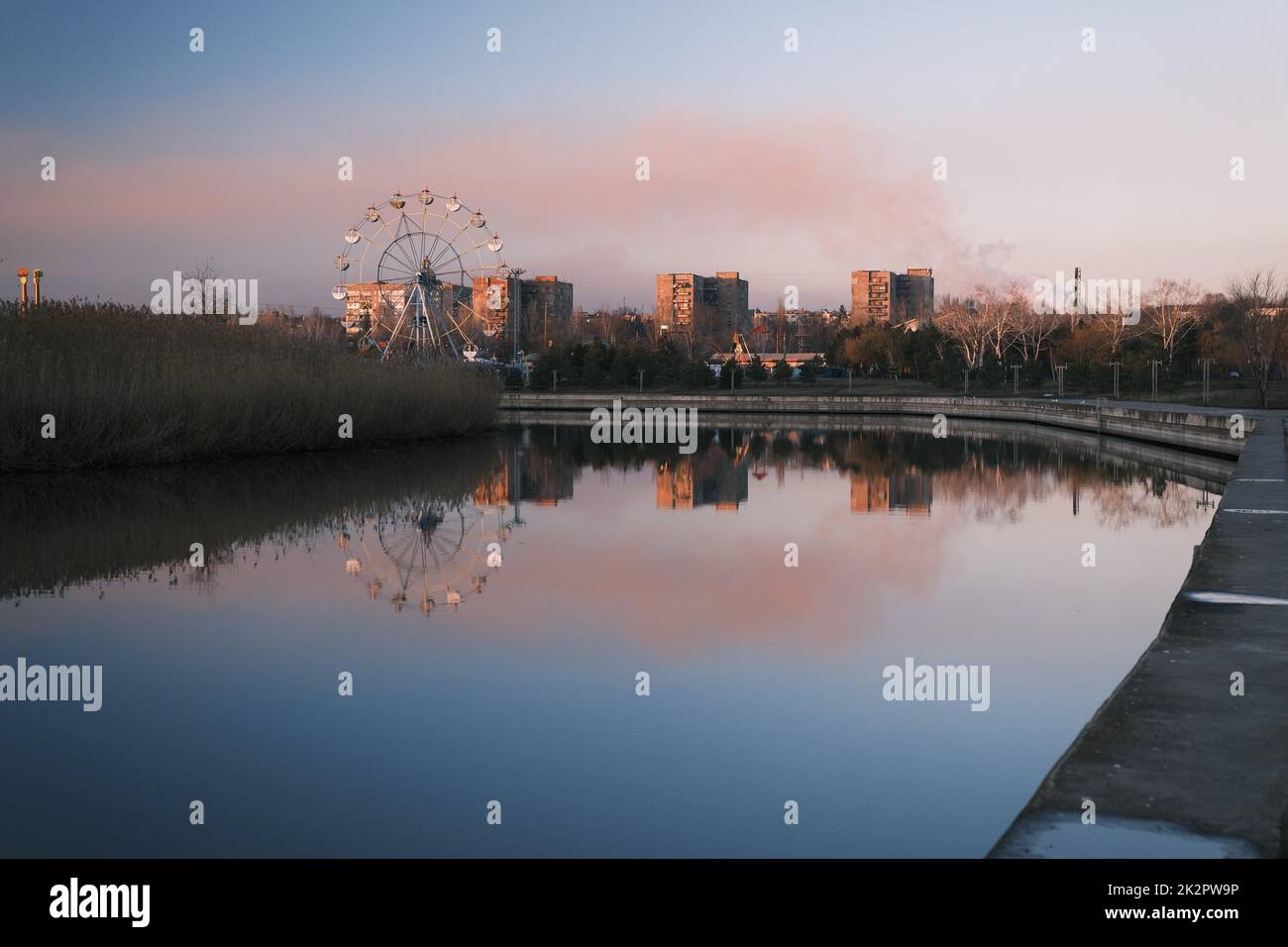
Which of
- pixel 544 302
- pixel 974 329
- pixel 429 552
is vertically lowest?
pixel 429 552

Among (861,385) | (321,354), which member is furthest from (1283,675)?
(861,385)

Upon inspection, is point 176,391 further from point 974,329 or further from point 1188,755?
point 974,329

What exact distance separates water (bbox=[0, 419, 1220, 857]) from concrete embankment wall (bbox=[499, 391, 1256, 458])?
1137cm

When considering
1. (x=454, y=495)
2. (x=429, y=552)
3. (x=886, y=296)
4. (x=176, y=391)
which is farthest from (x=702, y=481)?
(x=886, y=296)

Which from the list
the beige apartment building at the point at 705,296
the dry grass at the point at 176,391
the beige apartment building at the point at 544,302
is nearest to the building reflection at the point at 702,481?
the dry grass at the point at 176,391

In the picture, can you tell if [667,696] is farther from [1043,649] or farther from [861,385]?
[861,385]

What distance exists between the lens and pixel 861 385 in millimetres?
68375

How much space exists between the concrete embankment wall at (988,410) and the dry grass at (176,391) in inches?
670

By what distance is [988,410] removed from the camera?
4494 centimetres

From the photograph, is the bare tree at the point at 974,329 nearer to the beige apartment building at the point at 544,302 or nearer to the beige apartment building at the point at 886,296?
the beige apartment building at the point at 544,302

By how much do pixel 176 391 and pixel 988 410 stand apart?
32219 mm

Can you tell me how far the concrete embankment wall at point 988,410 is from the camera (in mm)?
26531

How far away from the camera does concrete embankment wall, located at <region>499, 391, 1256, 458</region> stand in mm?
26531

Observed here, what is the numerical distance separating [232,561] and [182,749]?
5.56 meters
